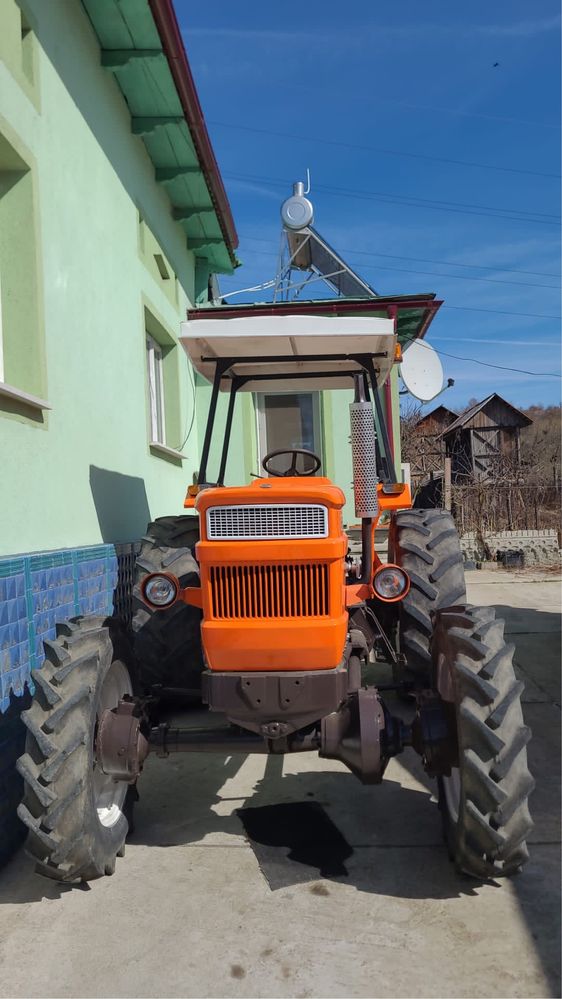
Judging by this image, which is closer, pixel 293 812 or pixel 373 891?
pixel 373 891

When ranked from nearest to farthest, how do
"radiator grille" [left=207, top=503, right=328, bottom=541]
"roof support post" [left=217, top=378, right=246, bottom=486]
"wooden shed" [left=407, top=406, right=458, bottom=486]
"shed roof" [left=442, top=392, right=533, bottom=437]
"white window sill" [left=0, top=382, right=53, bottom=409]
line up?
"radiator grille" [left=207, top=503, right=328, bottom=541] → "white window sill" [left=0, top=382, right=53, bottom=409] → "roof support post" [left=217, top=378, right=246, bottom=486] → "wooden shed" [left=407, top=406, right=458, bottom=486] → "shed roof" [left=442, top=392, right=533, bottom=437]

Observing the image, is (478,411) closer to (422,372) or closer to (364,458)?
(422,372)

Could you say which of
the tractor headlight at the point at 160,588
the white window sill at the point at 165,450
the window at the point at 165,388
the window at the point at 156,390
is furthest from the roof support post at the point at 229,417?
the window at the point at 165,388

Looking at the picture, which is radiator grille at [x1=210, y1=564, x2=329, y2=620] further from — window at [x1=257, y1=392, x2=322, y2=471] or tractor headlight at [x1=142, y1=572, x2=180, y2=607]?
window at [x1=257, y1=392, x2=322, y2=471]

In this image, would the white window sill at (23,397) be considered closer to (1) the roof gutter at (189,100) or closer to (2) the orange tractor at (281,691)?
(2) the orange tractor at (281,691)

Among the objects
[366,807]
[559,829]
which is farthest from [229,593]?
[559,829]

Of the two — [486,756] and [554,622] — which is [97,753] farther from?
[554,622]

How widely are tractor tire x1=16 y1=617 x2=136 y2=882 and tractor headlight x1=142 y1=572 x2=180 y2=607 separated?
272 mm

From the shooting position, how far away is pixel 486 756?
2.40 metres

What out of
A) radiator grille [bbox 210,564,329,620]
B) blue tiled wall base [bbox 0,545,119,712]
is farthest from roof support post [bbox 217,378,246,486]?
radiator grille [bbox 210,564,329,620]

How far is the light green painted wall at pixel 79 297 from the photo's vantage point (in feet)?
11.8

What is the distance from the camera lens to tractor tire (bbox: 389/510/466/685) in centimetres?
358

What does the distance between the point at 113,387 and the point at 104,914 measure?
11.7ft

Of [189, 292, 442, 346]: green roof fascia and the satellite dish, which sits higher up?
[189, 292, 442, 346]: green roof fascia
